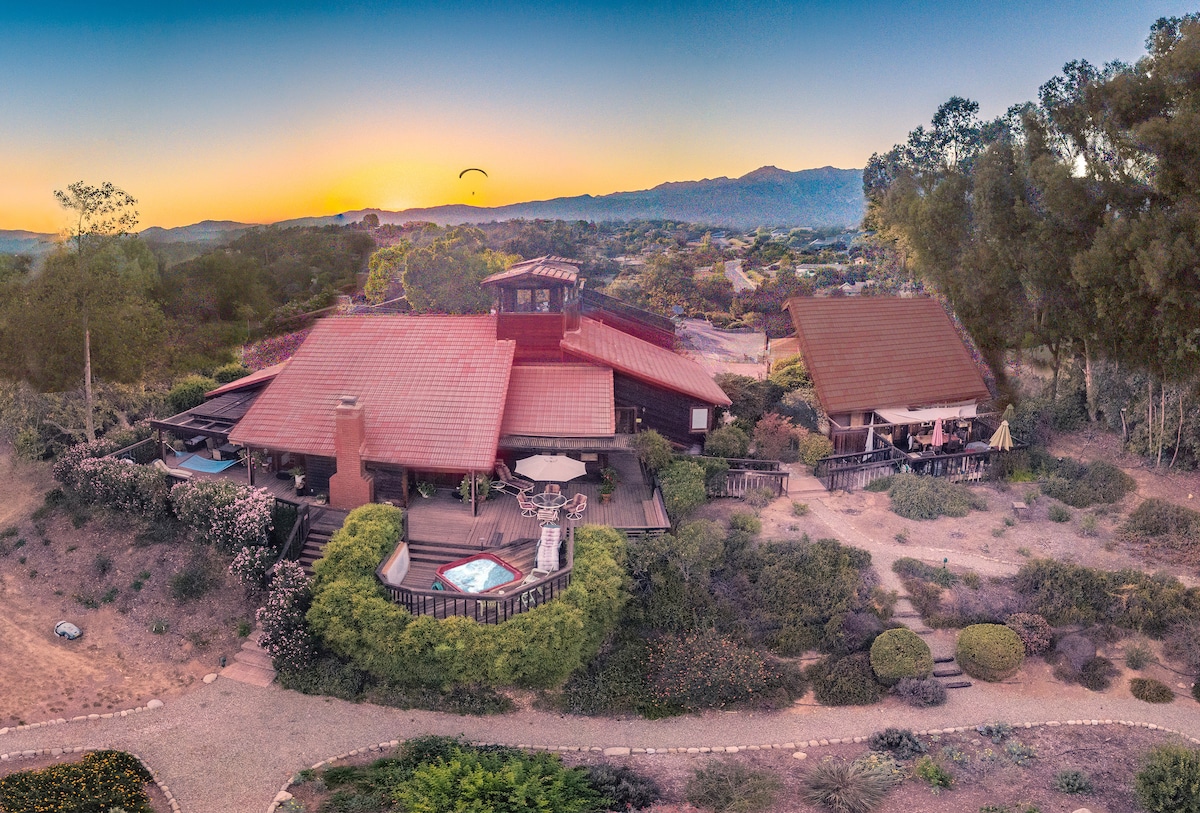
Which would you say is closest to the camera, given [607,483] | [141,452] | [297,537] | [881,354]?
[297,537]

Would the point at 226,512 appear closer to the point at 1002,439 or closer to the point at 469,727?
the point at 469,727

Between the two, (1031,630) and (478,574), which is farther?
(478,574)

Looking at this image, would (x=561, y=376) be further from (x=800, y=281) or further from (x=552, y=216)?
(x=552, y=216)

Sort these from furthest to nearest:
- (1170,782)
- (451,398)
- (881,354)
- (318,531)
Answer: (881,354) < (451,398) < (318,531) < (1170,782)

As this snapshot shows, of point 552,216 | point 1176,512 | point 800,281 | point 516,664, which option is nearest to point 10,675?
point 516,664

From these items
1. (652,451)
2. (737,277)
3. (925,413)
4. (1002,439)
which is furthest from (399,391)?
(737,277)

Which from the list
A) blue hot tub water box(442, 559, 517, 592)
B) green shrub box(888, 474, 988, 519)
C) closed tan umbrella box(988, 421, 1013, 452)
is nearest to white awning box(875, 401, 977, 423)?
closed tan umbrella box(988, 421, 1013, 452)
